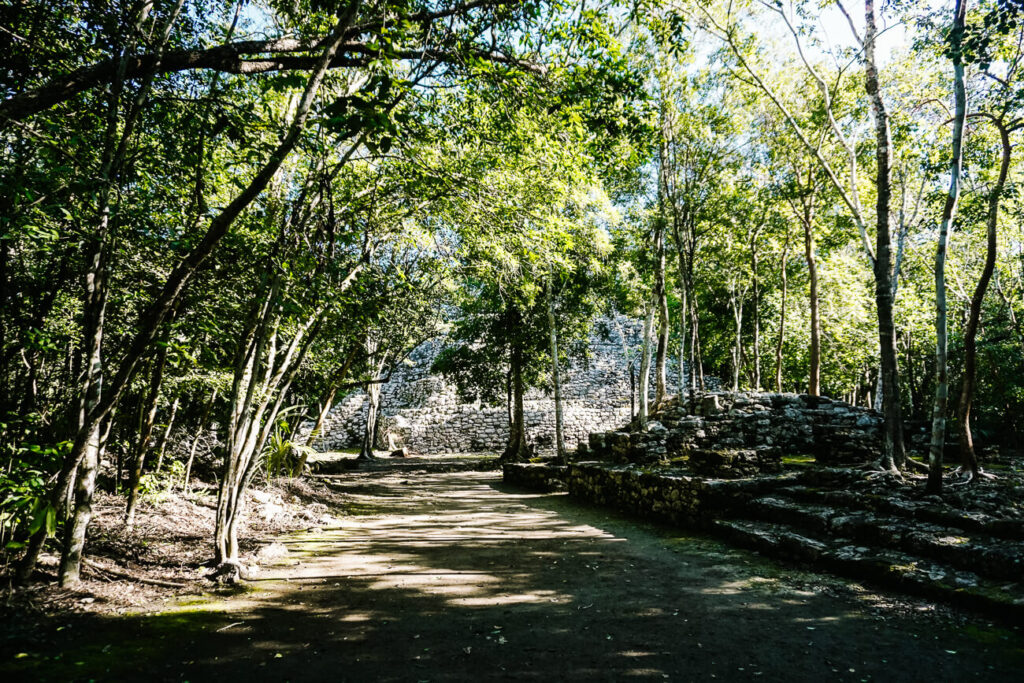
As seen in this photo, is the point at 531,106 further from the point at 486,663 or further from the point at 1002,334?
the point at 1002,334

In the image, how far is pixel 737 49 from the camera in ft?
34.0

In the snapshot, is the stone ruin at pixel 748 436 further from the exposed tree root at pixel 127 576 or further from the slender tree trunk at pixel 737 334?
the exposed tree root at pixel 127 576

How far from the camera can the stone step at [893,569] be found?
3.92 m

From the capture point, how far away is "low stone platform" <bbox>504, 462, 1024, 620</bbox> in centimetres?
427

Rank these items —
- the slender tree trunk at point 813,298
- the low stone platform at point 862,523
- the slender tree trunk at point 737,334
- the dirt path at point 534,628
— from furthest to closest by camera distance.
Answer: the slender tree trunk at point 737,334
the slender tree trunk at point 813,298
the low stone platform at point 862,523
the dirt path at point 534,628

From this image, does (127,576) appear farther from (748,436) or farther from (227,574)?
(748,436)

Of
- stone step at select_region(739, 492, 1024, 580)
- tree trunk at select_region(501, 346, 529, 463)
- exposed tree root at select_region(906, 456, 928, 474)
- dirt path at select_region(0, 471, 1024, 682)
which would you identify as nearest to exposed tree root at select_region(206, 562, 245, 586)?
dirt path at select_region(0, 471, 1024, 682)

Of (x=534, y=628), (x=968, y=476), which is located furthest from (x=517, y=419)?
(x=534, y=628)

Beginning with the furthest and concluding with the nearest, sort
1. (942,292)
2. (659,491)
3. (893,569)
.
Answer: (659,491), (942,292), (893,569)

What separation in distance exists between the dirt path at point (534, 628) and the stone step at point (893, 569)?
0.24 m

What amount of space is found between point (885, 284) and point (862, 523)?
14.5ft

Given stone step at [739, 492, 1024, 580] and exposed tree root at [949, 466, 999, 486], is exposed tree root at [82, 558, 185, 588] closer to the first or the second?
stone step at [739, 492, 1024, 580]

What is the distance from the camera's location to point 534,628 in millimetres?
3873

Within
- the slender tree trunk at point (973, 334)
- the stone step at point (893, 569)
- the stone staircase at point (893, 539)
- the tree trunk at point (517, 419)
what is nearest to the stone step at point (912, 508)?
the stone staircase at point (893, 539)
